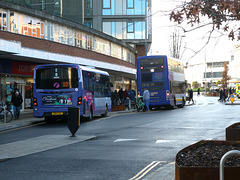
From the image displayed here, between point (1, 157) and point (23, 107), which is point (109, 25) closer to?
point (23, 107)

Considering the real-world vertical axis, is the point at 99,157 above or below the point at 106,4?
below

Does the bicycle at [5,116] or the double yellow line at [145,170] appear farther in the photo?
the bicycle at [5,116]

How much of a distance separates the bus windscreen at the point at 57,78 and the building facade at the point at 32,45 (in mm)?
5581

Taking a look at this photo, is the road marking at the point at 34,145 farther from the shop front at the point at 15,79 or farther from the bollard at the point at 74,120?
the shop front at the point at 15,79

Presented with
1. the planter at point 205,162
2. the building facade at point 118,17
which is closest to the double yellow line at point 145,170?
the planter at point 205,162

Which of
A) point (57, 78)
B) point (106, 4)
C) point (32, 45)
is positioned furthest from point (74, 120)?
point (106, 4)

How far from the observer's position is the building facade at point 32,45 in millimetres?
28312

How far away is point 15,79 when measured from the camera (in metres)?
32.0

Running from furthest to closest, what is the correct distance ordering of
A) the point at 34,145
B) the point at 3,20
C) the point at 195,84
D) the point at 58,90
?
1. the point at 195,84
2. the point at 3,20
3. the point at 58,90
4. the point at 34,145

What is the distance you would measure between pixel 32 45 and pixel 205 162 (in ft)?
85.9

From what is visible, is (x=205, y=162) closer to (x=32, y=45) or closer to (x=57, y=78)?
(x=57, y=78)

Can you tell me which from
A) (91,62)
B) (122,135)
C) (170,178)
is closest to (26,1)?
(91,62)

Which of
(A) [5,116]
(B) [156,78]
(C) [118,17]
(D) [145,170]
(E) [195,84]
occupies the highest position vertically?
(C) [118,17]

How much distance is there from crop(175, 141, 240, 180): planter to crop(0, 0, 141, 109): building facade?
19.4 metres
